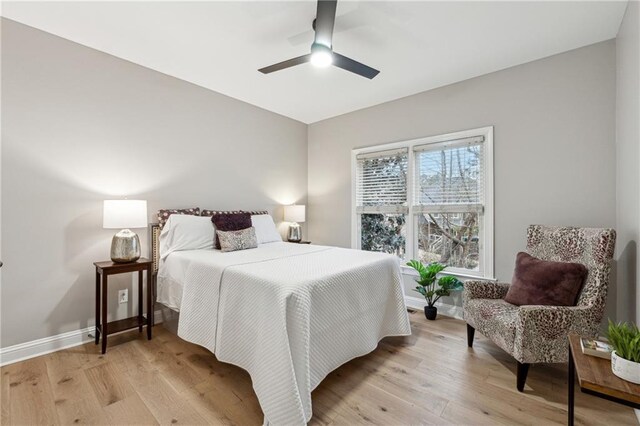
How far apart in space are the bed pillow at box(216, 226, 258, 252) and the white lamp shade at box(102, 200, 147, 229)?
738mm

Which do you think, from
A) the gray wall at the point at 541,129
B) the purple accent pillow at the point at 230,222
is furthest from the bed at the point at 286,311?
the gray wall at the point at 541,129

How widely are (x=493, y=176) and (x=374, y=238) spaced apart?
168 cm

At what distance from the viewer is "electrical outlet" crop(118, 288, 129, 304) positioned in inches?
110

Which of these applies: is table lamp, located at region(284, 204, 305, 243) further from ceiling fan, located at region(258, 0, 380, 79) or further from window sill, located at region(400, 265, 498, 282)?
ceiling fan, located at region(258, 0, 380, 79)

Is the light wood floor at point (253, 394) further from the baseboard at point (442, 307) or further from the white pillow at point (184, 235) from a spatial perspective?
the white pillow at point (184, 235)

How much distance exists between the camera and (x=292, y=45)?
2605mm

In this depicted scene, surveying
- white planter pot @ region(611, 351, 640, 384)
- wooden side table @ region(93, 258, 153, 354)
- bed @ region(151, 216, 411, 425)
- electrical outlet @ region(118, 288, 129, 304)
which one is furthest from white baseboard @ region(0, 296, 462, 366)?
white planter pot @ region(611, 351, 640, 384)

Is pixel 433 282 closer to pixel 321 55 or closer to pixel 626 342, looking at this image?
pixel 626 342

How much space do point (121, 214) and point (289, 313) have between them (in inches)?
72.5

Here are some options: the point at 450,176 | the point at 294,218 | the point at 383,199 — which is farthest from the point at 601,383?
the point at 294,218

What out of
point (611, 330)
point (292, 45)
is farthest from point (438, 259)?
point (292, 45)

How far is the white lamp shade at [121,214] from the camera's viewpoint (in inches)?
95.0

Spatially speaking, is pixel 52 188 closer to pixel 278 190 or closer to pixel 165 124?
pixel 165 124

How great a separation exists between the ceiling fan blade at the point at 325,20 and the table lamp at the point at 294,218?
255 cm
